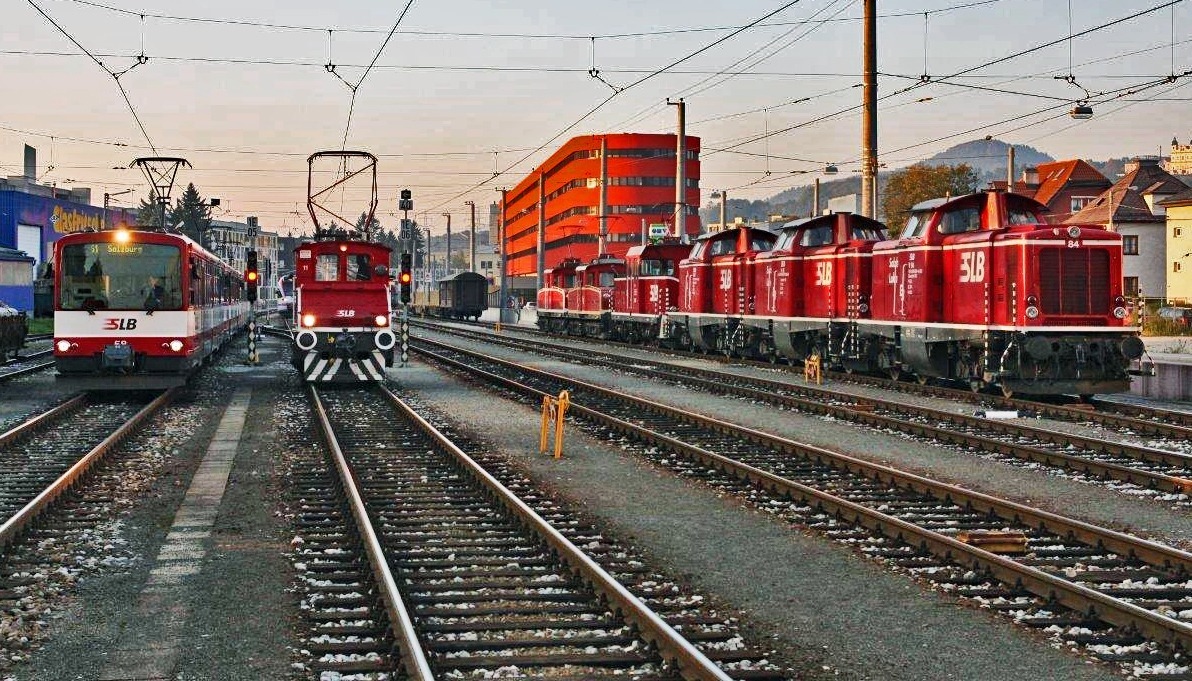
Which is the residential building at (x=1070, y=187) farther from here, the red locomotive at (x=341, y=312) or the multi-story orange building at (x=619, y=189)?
the red locomotive at (x=341, y=312)

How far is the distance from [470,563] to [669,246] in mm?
34235

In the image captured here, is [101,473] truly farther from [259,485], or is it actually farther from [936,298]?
[936,298]

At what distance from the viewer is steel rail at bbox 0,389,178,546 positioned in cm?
987

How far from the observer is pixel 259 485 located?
42.2 ft

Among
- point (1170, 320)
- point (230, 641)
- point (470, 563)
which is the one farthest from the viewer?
point (1170, 320)

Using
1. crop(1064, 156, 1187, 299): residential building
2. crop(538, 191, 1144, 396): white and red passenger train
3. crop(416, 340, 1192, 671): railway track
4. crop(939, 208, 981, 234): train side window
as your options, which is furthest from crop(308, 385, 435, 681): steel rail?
crop(1064, 156, 1187, 299): residential building

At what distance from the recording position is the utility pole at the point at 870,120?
90.5 feet

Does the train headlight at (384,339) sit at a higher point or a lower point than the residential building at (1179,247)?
lower

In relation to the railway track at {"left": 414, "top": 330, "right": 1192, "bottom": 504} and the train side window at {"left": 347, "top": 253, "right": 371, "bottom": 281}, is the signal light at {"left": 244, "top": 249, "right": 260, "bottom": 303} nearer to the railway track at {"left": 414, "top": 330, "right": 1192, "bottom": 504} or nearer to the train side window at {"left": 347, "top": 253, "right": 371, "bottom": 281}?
the train side window at {"left": 347, "top": 253, "right": 371, "bottom": 281}

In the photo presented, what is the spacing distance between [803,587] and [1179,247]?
2592 inches

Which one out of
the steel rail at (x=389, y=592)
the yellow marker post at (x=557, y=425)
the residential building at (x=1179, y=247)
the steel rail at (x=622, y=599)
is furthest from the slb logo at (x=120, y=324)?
the residential building at (x=1179, y=247)

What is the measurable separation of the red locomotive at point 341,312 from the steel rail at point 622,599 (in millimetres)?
12441

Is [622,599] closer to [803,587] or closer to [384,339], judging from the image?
[803,587]

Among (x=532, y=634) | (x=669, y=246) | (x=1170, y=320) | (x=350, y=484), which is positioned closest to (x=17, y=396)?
(x=350, y=484)
